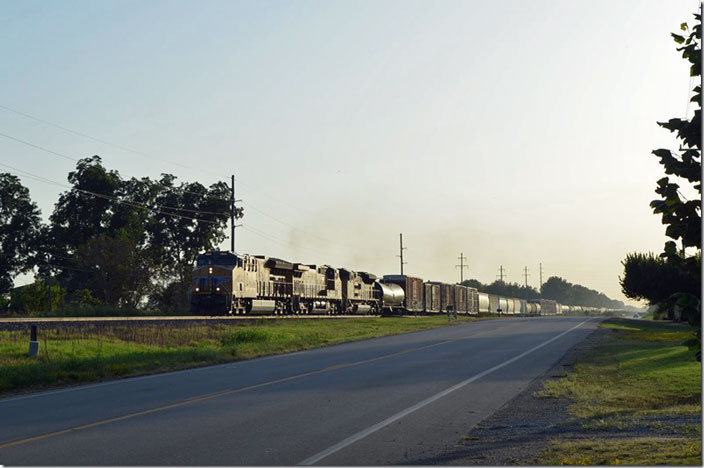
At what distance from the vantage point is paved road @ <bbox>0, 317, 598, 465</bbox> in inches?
420

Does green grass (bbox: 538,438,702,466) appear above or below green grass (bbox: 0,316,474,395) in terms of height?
above

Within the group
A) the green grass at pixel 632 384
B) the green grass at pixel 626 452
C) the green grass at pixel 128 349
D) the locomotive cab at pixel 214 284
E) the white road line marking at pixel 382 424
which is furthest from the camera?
the locomotive cab at pixel 214 284

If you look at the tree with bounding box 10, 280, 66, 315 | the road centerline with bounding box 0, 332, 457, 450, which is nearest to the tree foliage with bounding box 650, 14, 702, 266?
the road centerline with bounding box 0, 332, 457, 450

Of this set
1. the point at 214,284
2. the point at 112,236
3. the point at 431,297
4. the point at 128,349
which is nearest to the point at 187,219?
the point at 112,236

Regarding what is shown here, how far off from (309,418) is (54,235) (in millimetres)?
78738

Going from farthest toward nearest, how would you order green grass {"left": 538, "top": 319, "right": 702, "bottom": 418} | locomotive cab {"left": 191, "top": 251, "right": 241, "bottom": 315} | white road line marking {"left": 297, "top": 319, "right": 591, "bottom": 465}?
locomotive cab {"left": 191, "top": 251, "right": 241, "bottom": 315} → green grass {"left": 538, "top": 319, "right": 702, "bottom": 418} → white road line marking {"left": 297, "top": 319, "right": 591, "bottom": 465}

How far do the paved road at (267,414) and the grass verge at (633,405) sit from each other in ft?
5.12

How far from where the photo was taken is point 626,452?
1030 cm

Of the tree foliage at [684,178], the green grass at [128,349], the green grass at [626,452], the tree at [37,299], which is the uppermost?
the tree foliage at [684,178]

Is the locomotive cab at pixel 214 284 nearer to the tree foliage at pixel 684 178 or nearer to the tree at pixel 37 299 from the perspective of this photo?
the tree at pixel 37 299

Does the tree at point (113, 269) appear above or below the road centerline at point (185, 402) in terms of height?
above

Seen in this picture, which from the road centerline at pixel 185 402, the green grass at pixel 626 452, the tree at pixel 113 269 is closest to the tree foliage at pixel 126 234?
the tree at pixel 113 269

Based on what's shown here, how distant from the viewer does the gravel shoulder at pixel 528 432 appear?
10.6 meters

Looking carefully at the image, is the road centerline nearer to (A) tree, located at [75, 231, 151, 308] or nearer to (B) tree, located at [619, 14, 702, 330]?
(B) tree, located at [619, 14, 702, 330]
